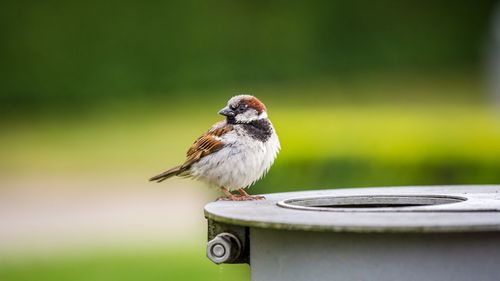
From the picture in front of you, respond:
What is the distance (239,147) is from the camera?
4.91 metres

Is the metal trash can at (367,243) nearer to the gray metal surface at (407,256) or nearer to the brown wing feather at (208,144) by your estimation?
the gray metal surface at (407,256)

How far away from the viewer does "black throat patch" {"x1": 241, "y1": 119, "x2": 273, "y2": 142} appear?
4938mm

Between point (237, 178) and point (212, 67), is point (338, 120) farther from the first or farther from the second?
point (212, 67)

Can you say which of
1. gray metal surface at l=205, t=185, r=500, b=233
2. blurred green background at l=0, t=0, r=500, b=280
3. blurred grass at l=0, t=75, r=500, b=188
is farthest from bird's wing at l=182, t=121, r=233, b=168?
blurred green background at l=0, t=0, r=500, b=280

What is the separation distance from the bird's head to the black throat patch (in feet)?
0.07

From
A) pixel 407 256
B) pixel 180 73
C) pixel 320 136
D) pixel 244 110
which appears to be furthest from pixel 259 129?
pixel 180 73

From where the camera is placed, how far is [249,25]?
19.2 metres

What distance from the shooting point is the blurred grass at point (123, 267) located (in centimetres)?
817

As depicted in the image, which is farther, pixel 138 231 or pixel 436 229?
pixel 138 231

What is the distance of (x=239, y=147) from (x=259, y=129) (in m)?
0.13

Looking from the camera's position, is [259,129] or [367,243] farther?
[259,129]

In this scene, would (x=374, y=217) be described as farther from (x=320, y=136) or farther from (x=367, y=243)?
(x=320, y=136)

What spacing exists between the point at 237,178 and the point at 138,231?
516cm

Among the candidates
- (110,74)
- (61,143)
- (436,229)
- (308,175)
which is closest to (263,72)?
(110,74)
